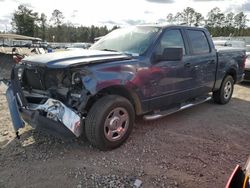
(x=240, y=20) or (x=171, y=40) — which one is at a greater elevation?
(x=240, y=20)

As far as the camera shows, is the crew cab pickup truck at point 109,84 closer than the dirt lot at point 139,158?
No

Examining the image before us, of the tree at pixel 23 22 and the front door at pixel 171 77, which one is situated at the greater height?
the tree at pixel 23 22

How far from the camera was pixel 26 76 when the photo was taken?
420 centimetres

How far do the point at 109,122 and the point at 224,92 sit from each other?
12.7 ft

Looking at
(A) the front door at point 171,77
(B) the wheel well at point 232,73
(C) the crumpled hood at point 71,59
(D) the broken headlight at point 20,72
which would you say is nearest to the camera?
(C) the crumpled hood at point 71,59

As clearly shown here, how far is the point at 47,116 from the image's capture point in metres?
3.58

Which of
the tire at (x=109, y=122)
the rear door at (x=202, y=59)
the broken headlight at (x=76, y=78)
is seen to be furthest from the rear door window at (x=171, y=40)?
the broken headlight at (x=76, y=78)

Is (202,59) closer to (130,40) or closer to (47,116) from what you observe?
(130,40)

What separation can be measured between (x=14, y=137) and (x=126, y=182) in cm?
222

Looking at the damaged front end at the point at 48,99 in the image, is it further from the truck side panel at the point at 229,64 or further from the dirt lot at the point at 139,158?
the truck side panel at the point at 229,64

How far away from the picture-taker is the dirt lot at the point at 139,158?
3.22 m

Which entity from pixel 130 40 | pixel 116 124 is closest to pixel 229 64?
pixel 130 40

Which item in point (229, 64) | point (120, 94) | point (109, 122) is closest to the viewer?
point (109, 122)

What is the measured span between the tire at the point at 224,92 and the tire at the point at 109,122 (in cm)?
325
